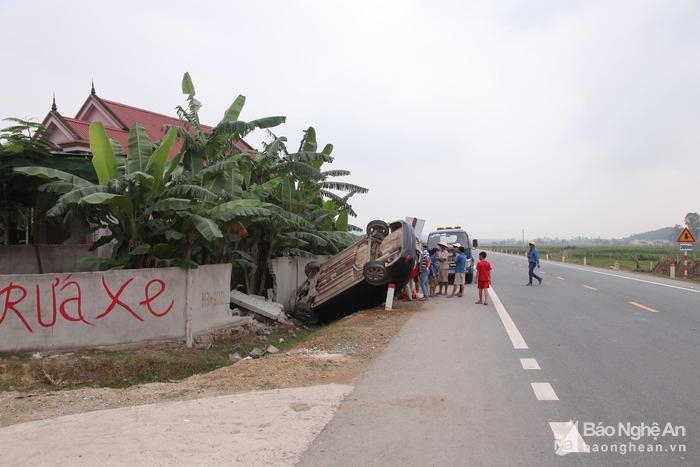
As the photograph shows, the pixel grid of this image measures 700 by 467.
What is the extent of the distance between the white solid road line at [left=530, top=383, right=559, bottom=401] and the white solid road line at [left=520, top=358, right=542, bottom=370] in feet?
2.86

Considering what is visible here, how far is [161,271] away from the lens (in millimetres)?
10445

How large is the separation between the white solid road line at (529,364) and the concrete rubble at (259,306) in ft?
23.9

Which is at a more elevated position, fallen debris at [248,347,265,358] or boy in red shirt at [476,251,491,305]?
boy in red shirt at [476,251,491,305]

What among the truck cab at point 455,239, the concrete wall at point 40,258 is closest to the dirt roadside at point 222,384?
the concrete wall at point 40,258

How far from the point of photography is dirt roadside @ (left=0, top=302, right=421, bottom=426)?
6684 mm

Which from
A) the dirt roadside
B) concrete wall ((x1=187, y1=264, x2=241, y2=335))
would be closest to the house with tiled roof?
concrete wall ((x1=187, y1=264, x2=241, y2=335))

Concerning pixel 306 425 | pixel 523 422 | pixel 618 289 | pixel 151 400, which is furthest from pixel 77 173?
pixel 618 289

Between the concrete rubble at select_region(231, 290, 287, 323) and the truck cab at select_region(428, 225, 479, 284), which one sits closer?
the concrete rubble at select_region(231, 290, 287, 323)

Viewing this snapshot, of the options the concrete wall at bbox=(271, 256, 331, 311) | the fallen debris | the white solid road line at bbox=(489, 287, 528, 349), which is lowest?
the fallen debris

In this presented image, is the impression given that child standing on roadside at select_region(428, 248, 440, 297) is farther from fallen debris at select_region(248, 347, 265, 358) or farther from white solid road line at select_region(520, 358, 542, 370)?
white solid road line at select_region(520, 358, 542, 370)

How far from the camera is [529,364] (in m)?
7.83

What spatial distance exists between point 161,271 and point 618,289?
16341 mm

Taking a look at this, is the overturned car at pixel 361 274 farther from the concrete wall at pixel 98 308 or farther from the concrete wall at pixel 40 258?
the concrete wall at pixel 40 258

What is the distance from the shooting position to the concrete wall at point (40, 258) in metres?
14.2
